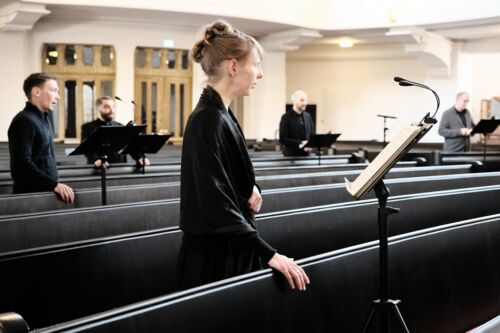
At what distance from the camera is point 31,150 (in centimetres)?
436

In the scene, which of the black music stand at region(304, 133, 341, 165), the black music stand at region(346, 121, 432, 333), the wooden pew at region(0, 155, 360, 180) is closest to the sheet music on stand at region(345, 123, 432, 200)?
the black music stand at region(346, 121, 432, 333)

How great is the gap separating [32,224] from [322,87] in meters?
13.0

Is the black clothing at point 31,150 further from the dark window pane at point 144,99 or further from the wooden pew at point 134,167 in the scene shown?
the dark window pane at point 144,99

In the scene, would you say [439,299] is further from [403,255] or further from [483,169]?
[483,169]

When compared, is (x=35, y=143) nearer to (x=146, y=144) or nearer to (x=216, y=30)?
(x=146, y=144)

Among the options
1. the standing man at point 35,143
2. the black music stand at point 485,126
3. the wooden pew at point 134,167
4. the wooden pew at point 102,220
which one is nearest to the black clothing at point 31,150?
the standing man at point 35,143

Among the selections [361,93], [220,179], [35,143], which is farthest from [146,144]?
[361,93]

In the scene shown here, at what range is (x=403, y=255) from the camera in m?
3.11

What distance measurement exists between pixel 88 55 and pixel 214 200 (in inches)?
435

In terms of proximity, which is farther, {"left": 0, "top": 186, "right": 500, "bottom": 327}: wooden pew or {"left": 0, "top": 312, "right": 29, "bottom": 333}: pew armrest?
{"left": 0, "top": 186, "right": 500, "bottom": 327}: wooden pew

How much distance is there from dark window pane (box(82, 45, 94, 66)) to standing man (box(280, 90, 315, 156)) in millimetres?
5291

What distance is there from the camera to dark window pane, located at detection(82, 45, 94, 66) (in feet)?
41.1

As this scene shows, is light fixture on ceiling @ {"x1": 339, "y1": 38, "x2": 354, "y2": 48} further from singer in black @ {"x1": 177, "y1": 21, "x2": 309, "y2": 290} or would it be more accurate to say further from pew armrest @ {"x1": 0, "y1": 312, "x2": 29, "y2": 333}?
pew armrest @ {"x1": 0, "y1": 312, "x2": 29, "y2": 333}

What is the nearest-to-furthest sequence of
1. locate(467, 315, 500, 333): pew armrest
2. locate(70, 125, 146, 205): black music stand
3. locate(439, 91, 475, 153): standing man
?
locate(467, 315, 500, 333): pew armrest, locate(70, 125, 146, 205): black music stand, locate(439, 91, 475, 153): standing man
